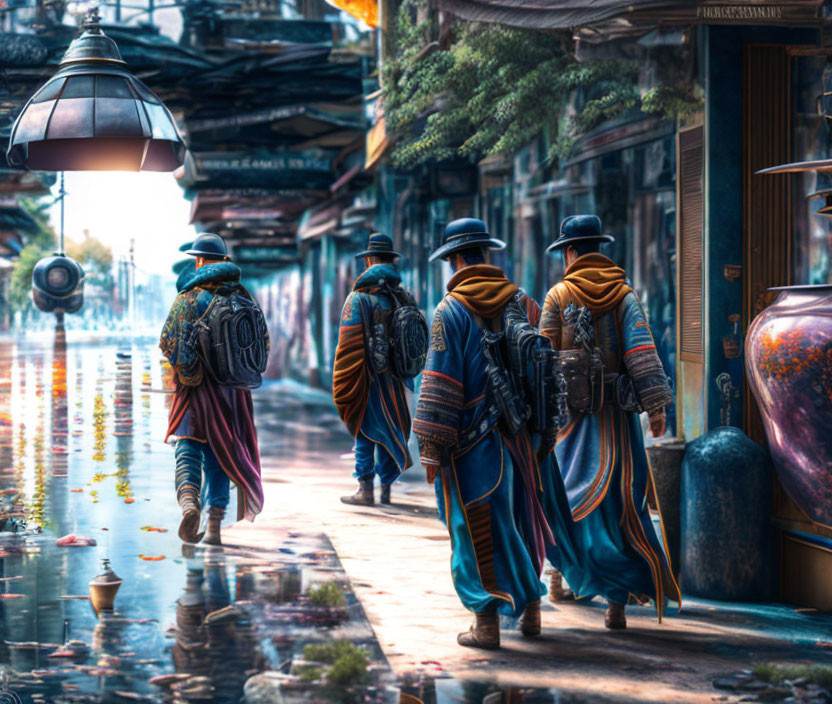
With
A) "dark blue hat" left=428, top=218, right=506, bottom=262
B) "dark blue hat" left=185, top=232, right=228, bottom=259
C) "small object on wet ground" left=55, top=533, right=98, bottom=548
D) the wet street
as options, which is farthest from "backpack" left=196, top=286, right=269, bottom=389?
"dark blue hat" left=428, top=218, right=506, bottom=262

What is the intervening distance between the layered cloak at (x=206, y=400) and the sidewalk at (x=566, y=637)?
562 mm

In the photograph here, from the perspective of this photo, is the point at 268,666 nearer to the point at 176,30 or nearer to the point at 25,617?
the point at 25,617

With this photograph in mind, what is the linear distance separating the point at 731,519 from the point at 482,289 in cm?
208

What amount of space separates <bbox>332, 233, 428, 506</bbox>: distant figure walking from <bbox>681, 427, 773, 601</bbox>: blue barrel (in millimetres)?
3575

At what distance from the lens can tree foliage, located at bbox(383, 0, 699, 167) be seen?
1084cm

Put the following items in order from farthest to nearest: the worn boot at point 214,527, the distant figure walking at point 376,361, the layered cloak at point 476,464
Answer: the distant figure walking at point 376,361 < the worn boot at point 214,527 < the layered cloak at point 476,464

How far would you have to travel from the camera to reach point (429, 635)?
234 inches

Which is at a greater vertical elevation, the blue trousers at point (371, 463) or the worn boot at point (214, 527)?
the blue trousers at point (371, 463)

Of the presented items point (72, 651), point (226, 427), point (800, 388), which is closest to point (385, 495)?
point (226, 427)

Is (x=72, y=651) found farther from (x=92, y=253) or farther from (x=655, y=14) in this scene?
(x=92, y=253)

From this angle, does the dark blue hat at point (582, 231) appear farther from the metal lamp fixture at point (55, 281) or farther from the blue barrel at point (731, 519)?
the metal lamp fixture at point (55, 281)

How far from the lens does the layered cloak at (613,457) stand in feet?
20.3

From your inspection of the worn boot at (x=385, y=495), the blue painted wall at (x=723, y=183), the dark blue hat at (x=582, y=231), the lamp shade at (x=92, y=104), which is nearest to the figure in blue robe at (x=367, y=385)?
the worn boot at (x=385, y=495)

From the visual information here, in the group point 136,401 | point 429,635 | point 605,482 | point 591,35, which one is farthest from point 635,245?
point 136,401
